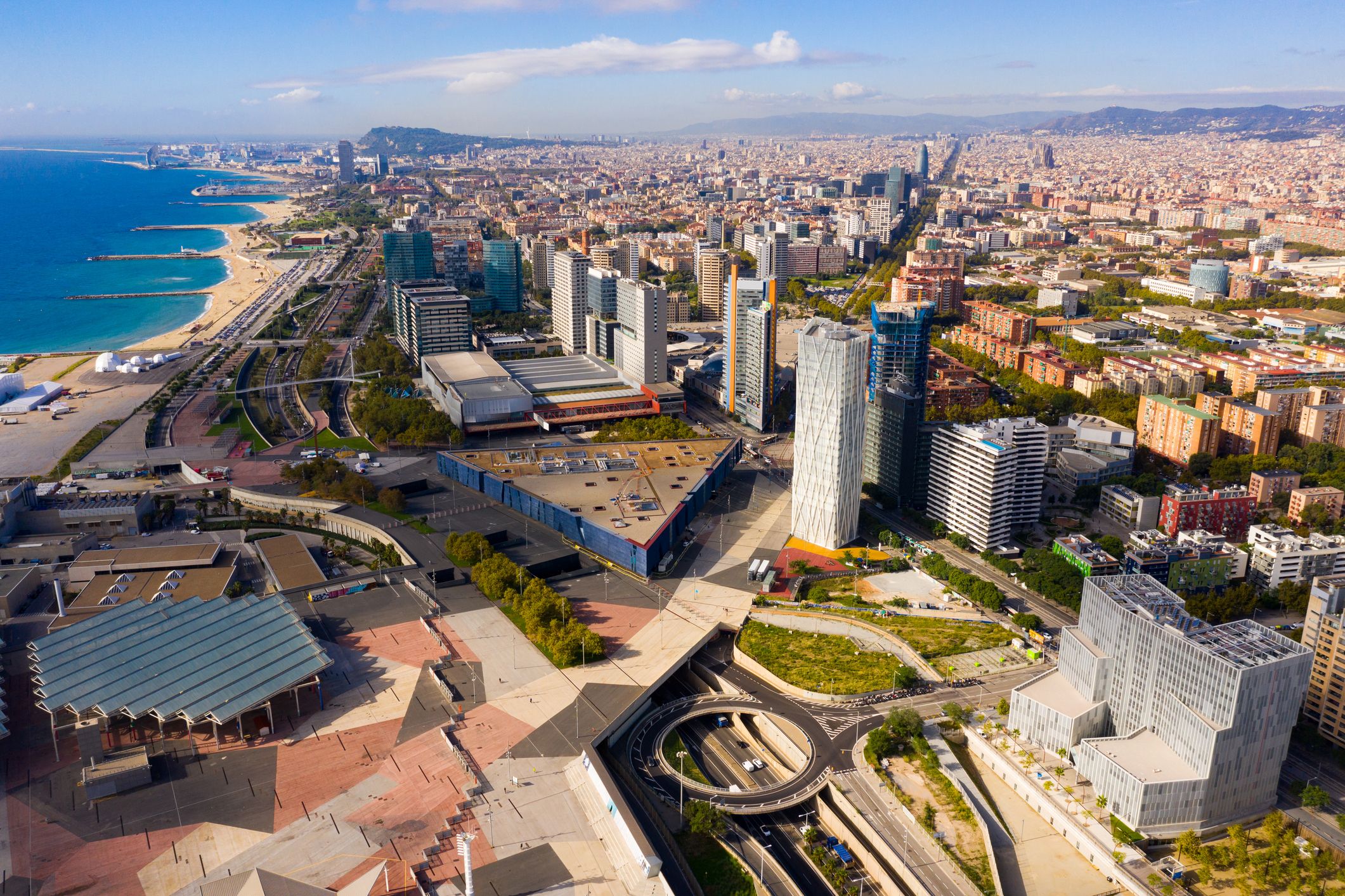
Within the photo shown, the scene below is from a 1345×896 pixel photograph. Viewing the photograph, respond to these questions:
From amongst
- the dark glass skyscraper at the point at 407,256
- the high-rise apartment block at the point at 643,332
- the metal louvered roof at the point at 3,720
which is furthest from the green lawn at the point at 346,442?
the dark glass skyscraper at the point at 407,256

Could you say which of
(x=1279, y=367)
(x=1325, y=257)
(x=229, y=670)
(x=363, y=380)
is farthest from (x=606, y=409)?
(x=1325, y=257)

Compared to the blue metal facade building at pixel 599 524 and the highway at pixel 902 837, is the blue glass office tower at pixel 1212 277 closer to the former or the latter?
the blue metal facade building at pixel 599 524

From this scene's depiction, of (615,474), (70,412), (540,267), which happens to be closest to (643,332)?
(615,474)

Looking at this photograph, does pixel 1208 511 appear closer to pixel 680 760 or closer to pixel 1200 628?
pixel 1200 628

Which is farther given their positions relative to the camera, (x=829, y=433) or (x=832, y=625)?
(x=829, y=433)

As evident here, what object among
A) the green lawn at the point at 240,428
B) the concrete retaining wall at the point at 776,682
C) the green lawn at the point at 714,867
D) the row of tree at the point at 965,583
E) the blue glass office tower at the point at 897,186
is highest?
the blue glass office tower at the point at 897,186

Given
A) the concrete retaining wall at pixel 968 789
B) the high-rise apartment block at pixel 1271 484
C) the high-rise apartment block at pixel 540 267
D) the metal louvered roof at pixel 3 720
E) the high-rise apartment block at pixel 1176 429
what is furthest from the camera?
the high-rise apartment block at pixel 540 267

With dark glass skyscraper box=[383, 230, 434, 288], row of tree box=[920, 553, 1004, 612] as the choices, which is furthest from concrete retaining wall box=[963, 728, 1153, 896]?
dark glass skyscraper box=[383, 230, 434, 288]
